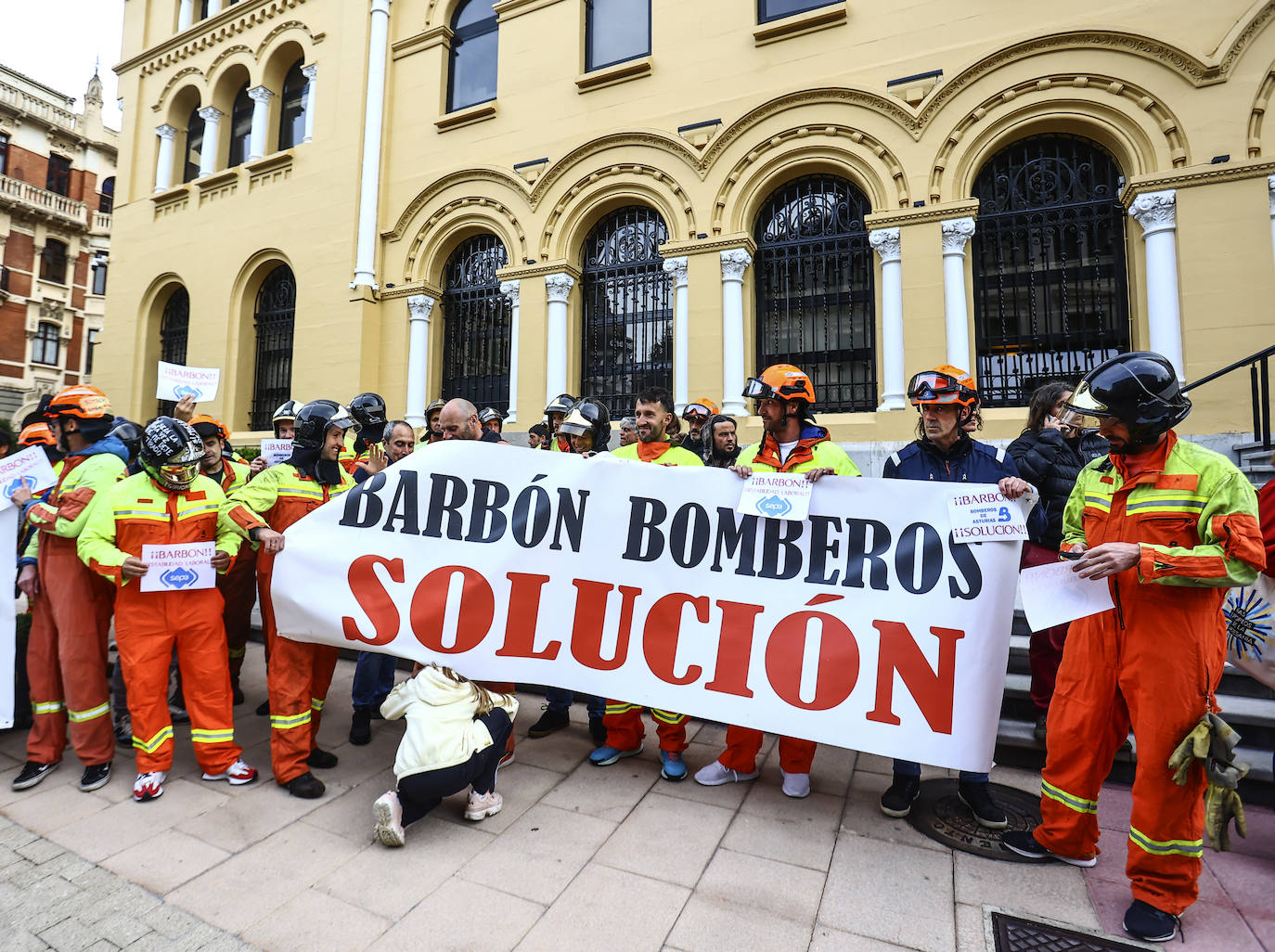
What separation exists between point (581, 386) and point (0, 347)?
28.6 m

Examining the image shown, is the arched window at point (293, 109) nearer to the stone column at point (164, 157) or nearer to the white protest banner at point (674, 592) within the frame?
the stone column at point (164, 157)

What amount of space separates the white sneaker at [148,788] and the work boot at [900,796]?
12.7 ft

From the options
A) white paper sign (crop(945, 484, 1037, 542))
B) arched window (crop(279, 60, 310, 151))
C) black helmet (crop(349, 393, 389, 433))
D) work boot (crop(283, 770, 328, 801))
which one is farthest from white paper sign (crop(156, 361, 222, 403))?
arched window (crop(279, 60, 310, 151))

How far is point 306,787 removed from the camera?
3.45 meters

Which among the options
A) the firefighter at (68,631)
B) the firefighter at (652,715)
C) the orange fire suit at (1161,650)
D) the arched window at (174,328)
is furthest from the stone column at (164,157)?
the orange fire suit at (1161,650)

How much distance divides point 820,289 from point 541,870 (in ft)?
27.9

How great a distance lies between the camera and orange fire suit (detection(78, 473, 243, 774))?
344cm

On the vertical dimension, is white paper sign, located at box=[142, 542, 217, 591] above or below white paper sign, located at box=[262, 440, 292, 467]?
below

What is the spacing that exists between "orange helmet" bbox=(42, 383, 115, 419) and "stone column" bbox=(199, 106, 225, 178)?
1315 cm

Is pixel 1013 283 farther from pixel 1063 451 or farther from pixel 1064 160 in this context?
pixel 1063 451

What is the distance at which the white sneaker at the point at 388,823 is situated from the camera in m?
2.90

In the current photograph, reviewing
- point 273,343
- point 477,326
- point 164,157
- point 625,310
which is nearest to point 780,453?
point 625,310

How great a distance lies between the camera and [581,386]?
1089cm

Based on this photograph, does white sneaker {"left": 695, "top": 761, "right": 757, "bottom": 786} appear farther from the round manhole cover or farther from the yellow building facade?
the yellow building facade
